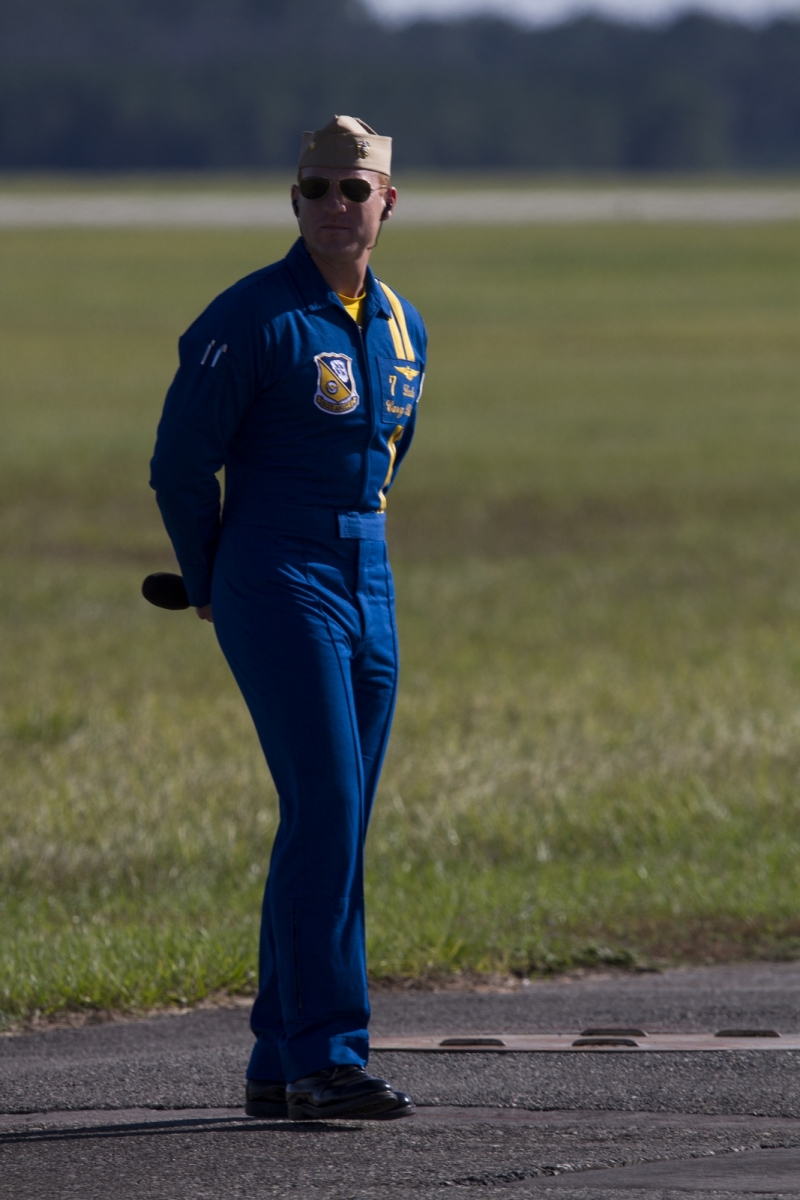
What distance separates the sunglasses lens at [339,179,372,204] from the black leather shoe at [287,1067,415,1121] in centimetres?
199

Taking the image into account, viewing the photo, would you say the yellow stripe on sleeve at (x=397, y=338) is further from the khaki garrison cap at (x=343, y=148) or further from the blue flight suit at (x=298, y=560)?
the khaki garrison cap at (x=343, y=148)

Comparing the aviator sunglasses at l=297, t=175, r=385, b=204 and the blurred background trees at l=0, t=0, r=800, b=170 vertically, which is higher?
the blurred background trees at l=0, t=0, r=800, b=170

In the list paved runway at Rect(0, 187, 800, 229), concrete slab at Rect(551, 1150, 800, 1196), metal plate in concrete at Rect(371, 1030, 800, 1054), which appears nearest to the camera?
concrete slab at Rect(551, 1150, 800, 1196)

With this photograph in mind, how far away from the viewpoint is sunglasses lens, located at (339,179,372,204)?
4.78m

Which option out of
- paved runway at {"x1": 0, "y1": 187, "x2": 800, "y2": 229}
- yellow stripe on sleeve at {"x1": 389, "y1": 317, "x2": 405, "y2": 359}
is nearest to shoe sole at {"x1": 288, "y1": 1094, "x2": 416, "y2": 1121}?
yellow stripe on sleeve at {"x1": 389, "y1": 317, "x2": 405, "y2": 359}

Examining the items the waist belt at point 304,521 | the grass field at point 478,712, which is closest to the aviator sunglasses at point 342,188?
the waist belt at point 304,521

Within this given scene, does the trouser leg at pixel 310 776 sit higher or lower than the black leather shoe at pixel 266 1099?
higher

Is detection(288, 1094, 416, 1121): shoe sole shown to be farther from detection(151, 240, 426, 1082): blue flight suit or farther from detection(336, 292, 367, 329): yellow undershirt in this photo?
detection(336, 292, 367, 329): yellow undershirt

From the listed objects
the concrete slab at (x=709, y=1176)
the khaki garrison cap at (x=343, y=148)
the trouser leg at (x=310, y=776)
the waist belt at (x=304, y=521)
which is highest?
the khaki garrison cap at (x=343, y=148)

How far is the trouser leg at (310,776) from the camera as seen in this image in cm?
464

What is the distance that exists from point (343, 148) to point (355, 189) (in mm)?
102

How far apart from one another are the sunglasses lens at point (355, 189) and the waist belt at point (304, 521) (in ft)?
2.40

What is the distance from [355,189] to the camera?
478cm

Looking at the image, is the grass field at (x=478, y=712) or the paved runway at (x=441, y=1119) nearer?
the paved runway at (x=441, y=1119)
